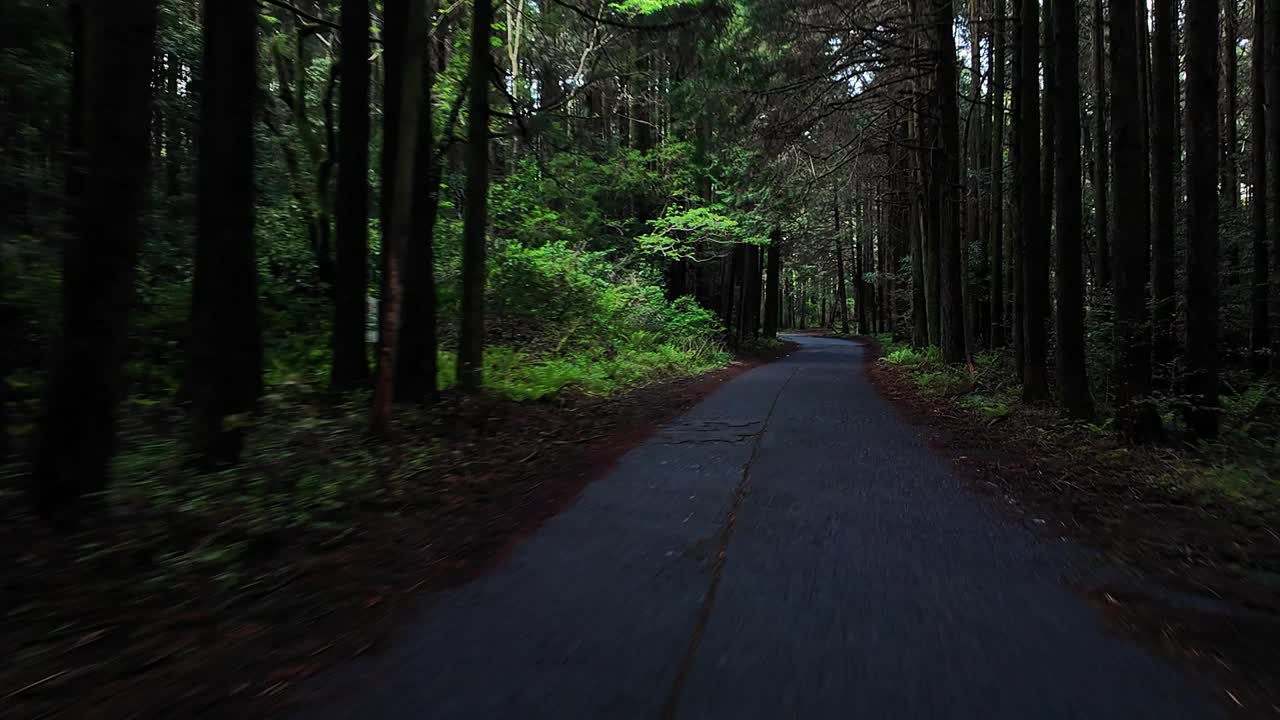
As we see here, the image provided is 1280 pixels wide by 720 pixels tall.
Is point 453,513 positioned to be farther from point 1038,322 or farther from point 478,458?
point 1038,322

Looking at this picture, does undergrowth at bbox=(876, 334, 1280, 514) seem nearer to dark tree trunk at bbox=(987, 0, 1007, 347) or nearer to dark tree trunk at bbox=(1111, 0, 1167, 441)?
dark tree trunk at bbox=(1111, 0, 1167, 441)

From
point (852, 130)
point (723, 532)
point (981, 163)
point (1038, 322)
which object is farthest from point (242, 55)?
point (981, 163)

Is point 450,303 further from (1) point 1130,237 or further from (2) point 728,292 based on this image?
(2) point 728,292

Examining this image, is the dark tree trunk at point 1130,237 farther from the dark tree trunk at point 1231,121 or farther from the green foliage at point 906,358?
the green foliage at point 906,358

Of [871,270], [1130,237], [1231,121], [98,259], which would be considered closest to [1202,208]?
[1130,237]

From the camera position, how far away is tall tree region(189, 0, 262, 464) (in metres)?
6.34

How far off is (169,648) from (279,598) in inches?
27.8

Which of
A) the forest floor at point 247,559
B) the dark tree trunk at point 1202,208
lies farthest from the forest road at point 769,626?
the dark tree trunk at point 1202,208

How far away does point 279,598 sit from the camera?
402cm

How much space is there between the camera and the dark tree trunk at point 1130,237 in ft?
26.6

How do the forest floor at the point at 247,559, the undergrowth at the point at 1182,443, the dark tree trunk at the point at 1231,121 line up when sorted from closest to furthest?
the forest floor at the point at 247,559 < the undergrowth at the point at 1182,443 < the dark tree trunk at the point at 1231,121

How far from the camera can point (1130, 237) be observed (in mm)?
8188

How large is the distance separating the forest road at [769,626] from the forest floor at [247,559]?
0.42m

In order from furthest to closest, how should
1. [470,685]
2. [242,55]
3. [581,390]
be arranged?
[581,390]
[242,55]
[470,685]
